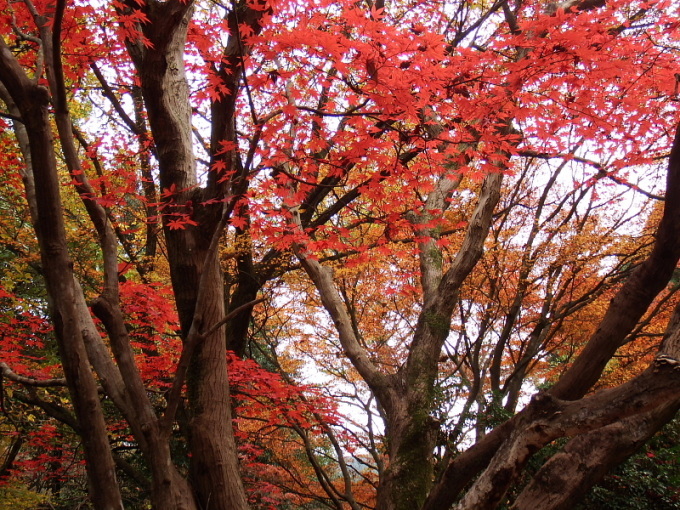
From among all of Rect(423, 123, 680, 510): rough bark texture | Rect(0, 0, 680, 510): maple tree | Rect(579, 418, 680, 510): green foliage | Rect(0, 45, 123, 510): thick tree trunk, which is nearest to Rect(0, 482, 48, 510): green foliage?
Rect(0, 0, 680, 510): maple tree

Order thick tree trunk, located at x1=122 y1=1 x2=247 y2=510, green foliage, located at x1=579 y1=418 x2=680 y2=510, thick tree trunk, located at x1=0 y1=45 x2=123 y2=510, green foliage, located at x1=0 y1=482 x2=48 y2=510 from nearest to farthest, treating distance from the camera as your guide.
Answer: thick tree trunk, located at x1=0 y1=45 x2=123 y2=510
thick tree trunk, located at x1=122 y1=1 x2=247 y2=510
green foliage, located at x1=579 y1=418 x2=680 y2=510
green foliage, located at x1=0 y1=482 x2=48 y2=510

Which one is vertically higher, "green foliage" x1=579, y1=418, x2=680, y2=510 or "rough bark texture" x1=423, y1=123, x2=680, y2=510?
"rough bark texture" x1=423, y1=123, x2=680, y2=510

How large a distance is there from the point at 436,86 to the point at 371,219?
1173 millimetres

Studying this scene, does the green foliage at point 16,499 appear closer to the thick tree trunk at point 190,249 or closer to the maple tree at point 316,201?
the maple tree at point 316,201

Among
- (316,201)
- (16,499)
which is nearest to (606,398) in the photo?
(316,201)

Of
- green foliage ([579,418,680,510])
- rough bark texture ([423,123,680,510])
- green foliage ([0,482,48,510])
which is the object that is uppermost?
green foliage ([0,482,48,510])

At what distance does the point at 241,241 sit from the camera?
8.00 metres

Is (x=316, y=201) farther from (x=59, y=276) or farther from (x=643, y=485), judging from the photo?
(x=643, y=485)

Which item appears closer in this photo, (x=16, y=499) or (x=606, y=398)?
(x=606, y=398)

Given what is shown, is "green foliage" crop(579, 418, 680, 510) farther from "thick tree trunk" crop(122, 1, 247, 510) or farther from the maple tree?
"thick tree trunk" crop(122, 1, 247, 510)

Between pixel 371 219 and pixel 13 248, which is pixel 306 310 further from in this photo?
pixel 371 219

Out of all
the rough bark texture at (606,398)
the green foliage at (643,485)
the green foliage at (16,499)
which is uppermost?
the green foliage at (16,499)

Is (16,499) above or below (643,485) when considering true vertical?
above

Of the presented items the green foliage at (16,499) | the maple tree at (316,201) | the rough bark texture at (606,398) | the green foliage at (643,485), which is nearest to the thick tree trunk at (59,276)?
the maple tree at (316,201)
